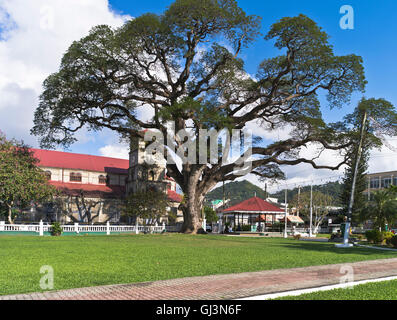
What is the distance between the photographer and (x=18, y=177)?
31.0 meters

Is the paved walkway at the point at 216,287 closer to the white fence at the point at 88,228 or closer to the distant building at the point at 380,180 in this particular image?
the white fence at the point at 88,228

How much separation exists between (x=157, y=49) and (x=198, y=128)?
24.0ft

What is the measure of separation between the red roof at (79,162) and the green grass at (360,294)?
1672 inches

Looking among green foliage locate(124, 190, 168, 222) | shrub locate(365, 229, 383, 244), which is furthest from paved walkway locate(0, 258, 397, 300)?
green foliage locate(124, 190, 168, 222)

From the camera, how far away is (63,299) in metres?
6.88

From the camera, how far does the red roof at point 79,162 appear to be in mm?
46094

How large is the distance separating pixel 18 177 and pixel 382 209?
28.0 metres

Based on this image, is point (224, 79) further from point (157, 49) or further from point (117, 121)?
point (117, 121)

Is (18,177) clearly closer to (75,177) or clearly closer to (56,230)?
(56,230)

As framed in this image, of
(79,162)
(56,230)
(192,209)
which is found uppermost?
(79,162)

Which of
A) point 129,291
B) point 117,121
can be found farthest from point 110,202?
point 129,291

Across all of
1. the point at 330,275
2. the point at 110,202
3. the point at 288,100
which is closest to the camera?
the point at 330,275

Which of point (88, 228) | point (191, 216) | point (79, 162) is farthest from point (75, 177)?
point (191, 216)

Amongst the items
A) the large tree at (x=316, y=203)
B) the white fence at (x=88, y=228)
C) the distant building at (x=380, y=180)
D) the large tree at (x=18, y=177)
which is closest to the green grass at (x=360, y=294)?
the white fence at (x=88, y=228)
